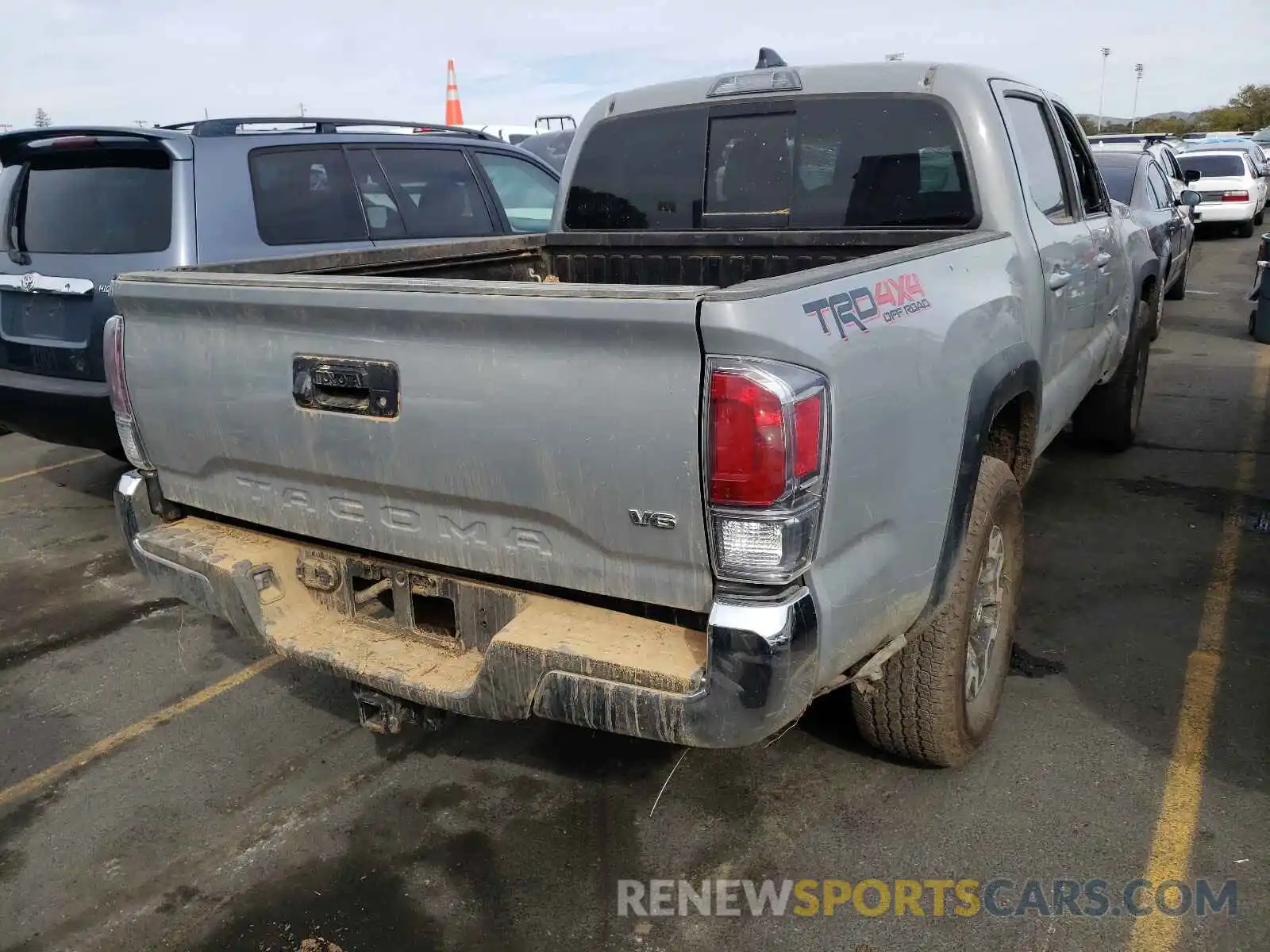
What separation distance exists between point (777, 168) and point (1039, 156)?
102 centimetres

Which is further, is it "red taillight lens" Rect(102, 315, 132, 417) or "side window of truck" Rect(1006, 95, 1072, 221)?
"side window of truck" Rect(1006, 95, 1072, 221)

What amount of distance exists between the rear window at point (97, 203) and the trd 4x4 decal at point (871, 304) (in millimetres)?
3667

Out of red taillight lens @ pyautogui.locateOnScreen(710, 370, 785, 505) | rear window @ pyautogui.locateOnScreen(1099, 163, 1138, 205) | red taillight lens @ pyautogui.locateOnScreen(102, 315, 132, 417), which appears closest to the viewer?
red taillight lens @ pyautogui.locateOnScreen(710, 370, 785, 505)

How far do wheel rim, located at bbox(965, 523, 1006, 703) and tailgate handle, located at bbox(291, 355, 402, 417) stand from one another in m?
1.79

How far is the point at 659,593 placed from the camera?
2326 mm

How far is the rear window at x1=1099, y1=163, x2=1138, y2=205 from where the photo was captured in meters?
8.62

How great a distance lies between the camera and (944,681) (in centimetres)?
294

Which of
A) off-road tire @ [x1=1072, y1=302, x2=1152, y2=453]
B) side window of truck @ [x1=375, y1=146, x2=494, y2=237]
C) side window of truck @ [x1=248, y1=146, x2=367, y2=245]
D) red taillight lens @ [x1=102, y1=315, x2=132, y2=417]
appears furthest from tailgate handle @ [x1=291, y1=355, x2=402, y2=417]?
off-road tire @ [x1=1072, y1=302, x2=1152, y2=453]

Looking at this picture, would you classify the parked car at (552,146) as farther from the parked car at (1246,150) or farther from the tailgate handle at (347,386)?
the parked car at (1246,150)

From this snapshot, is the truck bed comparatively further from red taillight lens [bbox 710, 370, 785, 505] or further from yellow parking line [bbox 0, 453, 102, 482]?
yellow parking line [bbox 0, 453, 102, 482]

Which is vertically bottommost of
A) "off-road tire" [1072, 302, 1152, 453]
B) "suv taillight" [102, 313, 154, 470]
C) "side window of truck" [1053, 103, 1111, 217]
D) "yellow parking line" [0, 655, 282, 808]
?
"yellow parking line" [0, 655, 282, 808]

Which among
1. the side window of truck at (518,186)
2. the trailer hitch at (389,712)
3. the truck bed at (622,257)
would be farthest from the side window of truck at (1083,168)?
the trailer hitch at (389,712)

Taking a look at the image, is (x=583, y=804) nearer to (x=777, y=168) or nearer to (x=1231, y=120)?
(x=777, y=168)

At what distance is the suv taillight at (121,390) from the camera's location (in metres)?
3.06
